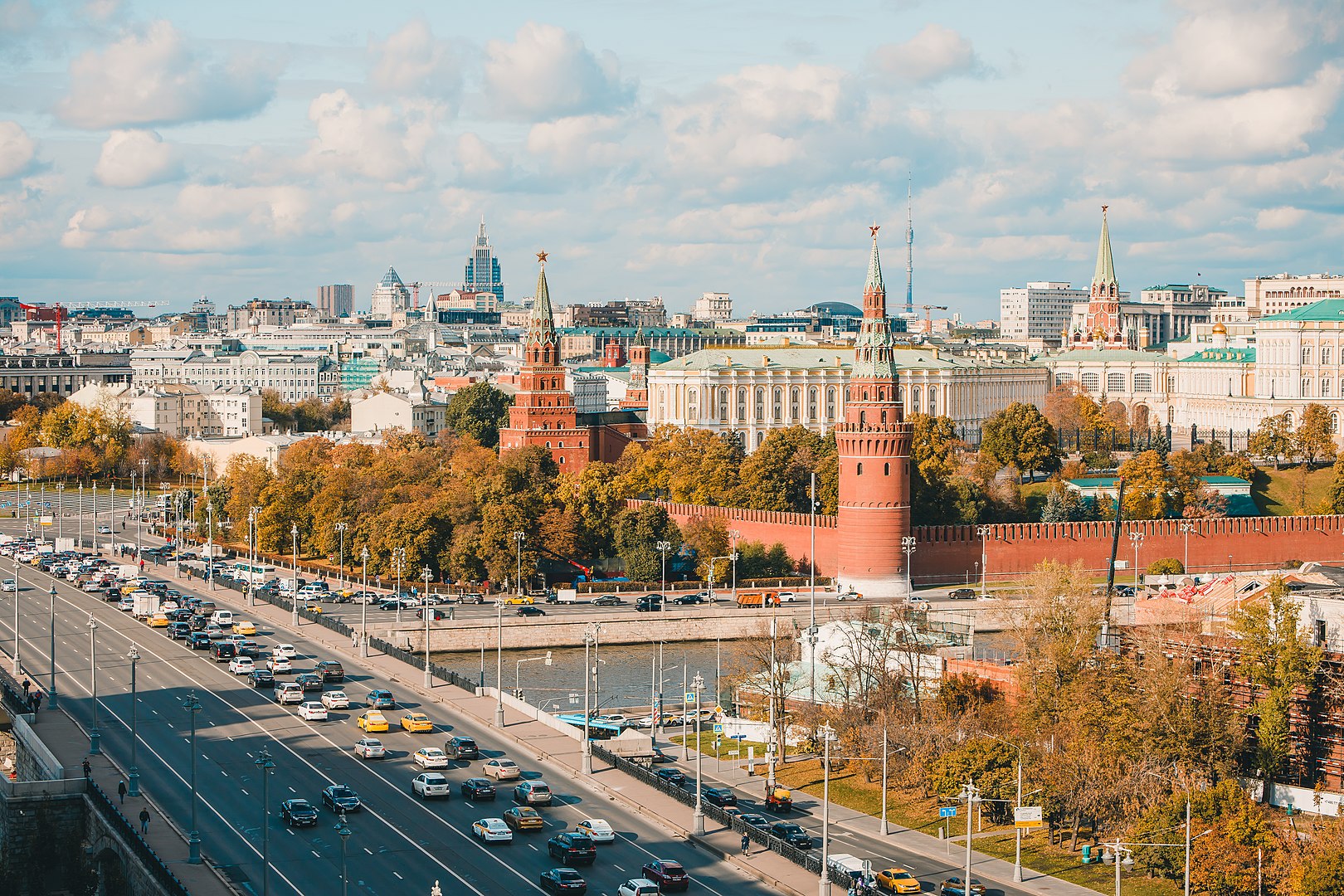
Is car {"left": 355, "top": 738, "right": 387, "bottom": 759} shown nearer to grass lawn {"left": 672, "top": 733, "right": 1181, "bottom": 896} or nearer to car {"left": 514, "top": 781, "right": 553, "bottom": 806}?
car {"left": 514, "top": 781, "right": 553, "bottom": 806}

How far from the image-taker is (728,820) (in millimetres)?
59906

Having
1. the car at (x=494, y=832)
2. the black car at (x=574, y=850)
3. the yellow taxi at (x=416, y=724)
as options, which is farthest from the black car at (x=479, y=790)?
the yellow taxi at (x=416, y=724)

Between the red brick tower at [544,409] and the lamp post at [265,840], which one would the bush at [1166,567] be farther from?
the lamp post at [265,840]

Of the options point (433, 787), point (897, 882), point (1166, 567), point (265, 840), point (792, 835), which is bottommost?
point (897, 882)

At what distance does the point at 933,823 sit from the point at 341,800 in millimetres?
19058

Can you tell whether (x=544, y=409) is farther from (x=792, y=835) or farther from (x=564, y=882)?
(x=564, y=882)

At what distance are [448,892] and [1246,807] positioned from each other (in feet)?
78.0

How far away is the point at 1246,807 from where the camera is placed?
193 ft

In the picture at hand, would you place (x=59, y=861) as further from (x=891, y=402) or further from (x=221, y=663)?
(x=891, y=402)

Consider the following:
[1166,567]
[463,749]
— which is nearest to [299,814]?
[463,749]

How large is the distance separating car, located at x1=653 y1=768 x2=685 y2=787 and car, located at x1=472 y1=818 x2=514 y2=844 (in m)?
7.97

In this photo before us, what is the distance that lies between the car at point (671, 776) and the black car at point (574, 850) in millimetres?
8853

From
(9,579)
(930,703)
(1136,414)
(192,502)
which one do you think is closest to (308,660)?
(930,703)

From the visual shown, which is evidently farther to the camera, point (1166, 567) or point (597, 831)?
point (1166, 567)
